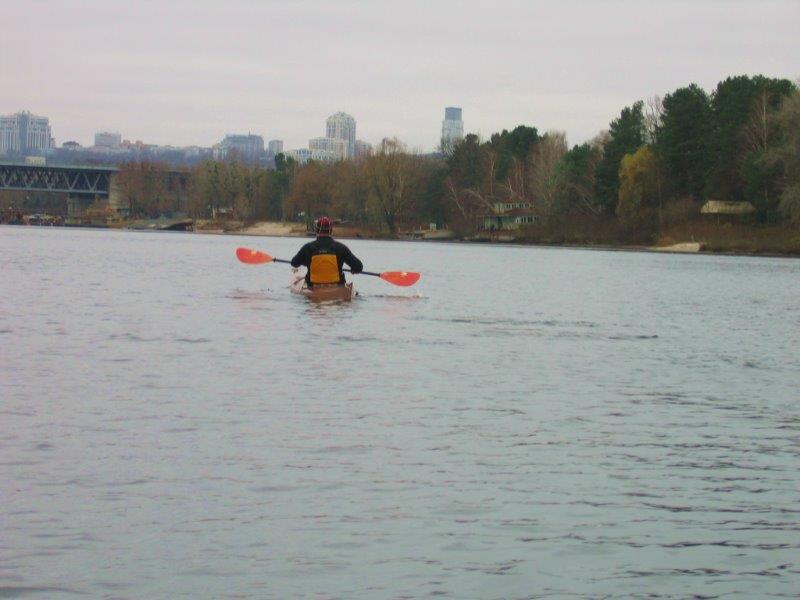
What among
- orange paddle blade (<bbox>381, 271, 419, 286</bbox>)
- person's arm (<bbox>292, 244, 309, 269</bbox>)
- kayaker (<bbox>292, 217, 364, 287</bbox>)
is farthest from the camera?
orange paddle blade (<bbox>381, 271, 419, 286</bbox>)

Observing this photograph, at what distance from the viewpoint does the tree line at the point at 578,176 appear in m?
101

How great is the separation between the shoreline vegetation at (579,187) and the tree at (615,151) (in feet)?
0.47

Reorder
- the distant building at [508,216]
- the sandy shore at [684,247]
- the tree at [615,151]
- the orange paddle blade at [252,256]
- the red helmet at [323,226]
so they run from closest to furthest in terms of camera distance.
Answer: the red helmet at [323,226], the orange paddle blade at [252,256], the sandy shore at [684,247], the tree at [615,151], the distant building at [508,216]

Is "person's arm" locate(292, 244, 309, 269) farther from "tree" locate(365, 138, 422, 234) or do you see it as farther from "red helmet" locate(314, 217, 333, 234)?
"tree" locate(365, 138, 422, 234)

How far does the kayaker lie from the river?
183 inches

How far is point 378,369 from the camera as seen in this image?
17.5 m

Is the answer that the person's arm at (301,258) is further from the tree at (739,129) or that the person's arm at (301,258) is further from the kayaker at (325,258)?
the tree at (739,129)

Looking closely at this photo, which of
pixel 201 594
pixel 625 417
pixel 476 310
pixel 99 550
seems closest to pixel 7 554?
pixel 99 550

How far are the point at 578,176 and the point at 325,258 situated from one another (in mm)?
104728

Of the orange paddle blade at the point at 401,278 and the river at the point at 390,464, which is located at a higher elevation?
the orange paddle blade at the point at 401,278

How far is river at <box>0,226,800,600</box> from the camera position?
7.73 m

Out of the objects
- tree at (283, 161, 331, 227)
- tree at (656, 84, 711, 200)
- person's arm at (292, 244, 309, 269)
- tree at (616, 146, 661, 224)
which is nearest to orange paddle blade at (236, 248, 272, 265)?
person's arm at (292, 244, 309, 269)

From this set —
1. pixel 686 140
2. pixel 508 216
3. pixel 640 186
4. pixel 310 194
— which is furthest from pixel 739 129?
pixel 310 194

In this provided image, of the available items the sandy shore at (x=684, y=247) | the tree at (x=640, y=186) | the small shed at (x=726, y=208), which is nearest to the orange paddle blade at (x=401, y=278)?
the small shed at (x=726, y=208)
